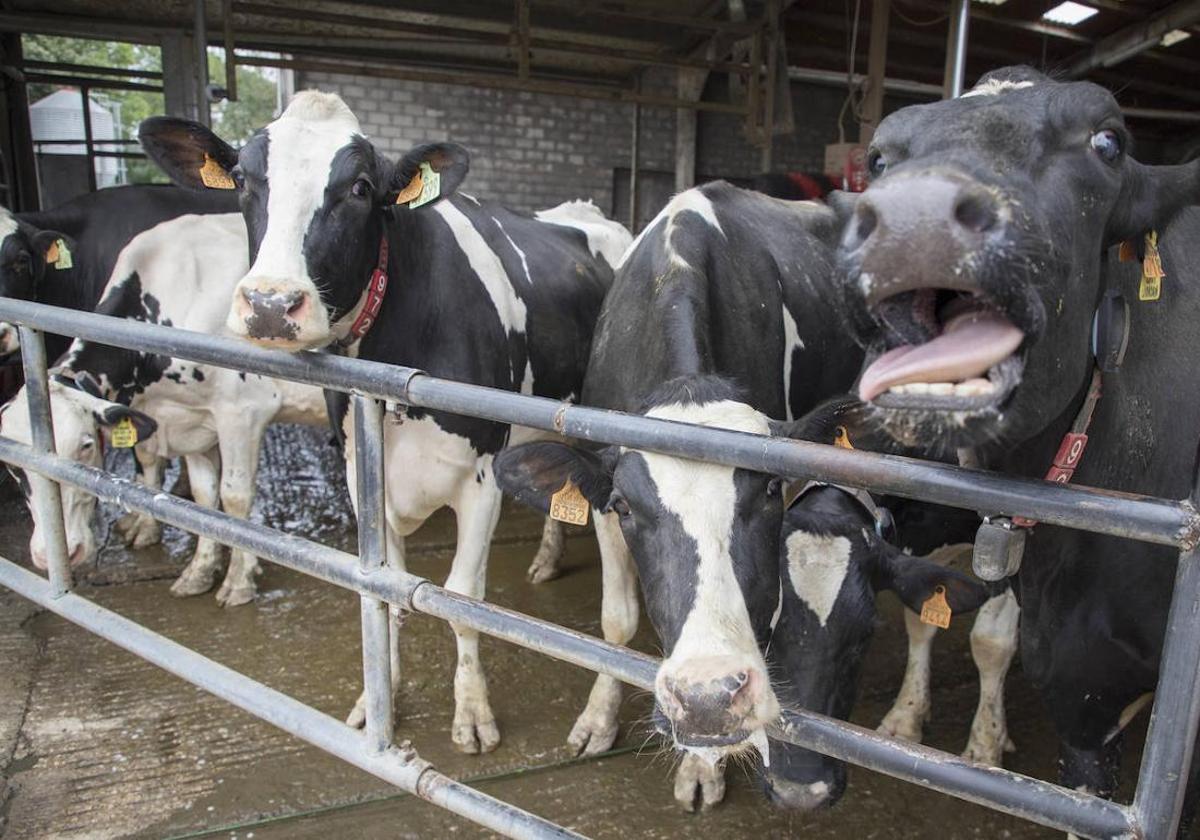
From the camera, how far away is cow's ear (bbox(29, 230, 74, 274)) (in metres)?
4.34

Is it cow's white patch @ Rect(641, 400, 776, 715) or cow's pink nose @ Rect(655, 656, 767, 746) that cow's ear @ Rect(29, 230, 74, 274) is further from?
cow's pink nose @ Rect(655, 656, 767, 746)

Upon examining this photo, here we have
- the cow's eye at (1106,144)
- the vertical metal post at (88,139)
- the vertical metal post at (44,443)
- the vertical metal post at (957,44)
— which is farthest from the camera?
the vertical metal post at (88,139)

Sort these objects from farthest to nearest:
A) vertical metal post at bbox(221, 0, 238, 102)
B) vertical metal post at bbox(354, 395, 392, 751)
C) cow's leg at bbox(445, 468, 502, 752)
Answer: vertical metal post at bbox(221, 0, 238, 102)
cow's leg at bbox(445, 468, 502, 752)
vertical metal post at bbox(354, 395, 392, 751)

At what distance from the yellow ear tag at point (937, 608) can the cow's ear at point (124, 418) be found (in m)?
2.67

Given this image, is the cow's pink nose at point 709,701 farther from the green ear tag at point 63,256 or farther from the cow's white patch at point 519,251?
the green ear tag at point 63,256

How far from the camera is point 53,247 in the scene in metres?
4.37

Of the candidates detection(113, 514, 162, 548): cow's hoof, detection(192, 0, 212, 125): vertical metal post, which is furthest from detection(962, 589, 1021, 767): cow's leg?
detection(192, 0, 212, 125): vertical metal post

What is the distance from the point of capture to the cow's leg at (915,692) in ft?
9.91

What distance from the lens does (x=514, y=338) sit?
10.7 feet

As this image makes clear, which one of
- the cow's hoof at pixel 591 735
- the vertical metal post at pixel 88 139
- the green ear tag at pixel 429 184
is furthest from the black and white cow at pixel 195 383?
the vertical metal post at pixel 88 139

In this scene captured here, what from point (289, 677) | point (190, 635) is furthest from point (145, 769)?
point (190, 635)

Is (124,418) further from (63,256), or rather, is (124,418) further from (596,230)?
(596,230)

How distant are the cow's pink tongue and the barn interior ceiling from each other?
252 inches

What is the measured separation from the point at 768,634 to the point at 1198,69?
11139mm
